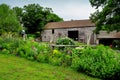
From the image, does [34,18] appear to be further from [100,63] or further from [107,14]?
[100,63]

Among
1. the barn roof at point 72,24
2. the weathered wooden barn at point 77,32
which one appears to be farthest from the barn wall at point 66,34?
the barn roof at point 72,24

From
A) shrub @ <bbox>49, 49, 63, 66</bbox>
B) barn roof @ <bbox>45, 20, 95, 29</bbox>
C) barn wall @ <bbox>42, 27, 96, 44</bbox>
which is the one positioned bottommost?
barn wall @ <bbox>42, 27, 96, 44</bbox>

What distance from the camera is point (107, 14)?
34156 mm

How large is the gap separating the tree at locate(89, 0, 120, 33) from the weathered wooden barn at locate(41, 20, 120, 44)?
1144cm

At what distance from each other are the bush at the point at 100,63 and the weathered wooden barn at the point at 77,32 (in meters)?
35.2

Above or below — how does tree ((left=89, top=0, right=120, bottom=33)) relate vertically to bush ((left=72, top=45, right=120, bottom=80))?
above

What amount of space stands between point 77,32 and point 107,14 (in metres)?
19.8

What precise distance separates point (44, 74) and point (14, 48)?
270 inches

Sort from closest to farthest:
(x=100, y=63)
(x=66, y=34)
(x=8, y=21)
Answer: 1. (x=100, y=63)
2. (x=66, y=34)
3. (x=8, y=21)

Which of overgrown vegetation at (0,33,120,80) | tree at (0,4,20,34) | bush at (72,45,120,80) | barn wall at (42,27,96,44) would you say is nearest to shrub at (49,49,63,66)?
overgrown vegetation at (0,33,120,80)

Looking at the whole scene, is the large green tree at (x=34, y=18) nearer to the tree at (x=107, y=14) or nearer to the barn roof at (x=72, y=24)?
the barn roof at (x=72, y=24)

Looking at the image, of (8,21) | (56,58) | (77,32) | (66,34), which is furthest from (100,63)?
(8,21)

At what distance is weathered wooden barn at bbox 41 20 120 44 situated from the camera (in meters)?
48.3

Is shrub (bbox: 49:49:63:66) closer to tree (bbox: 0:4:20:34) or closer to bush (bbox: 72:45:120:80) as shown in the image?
bush (bbox: 72:45:120:80)
